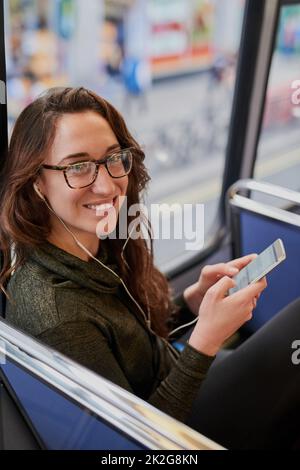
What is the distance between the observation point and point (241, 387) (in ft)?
5.19

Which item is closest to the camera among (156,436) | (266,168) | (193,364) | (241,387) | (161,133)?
(156,436)

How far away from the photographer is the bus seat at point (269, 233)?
2107mm

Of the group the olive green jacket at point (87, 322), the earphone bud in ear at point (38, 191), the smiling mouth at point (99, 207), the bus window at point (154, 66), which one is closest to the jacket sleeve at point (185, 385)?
the olive green jacket at point (87, 322)

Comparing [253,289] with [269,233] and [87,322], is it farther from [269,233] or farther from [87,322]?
[269,233]

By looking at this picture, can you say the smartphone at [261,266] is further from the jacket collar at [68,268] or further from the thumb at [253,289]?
the jacket collar at [68,268]

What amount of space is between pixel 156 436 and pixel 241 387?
574 millimetres

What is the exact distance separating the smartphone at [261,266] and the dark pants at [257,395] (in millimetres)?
255

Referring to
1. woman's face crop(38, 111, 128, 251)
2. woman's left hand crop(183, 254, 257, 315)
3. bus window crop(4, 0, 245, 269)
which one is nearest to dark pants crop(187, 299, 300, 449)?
woman's left hand crop(183, 254, 257, 315)

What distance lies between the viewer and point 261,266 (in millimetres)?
1396

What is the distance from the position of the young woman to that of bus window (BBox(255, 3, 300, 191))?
1378 millimetres

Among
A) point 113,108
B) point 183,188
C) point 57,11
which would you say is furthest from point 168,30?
point 113,108

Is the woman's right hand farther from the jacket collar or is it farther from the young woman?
the jacket collar

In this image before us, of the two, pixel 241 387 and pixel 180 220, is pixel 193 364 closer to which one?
pixel 241 387

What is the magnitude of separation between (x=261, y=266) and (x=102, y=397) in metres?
0.50
